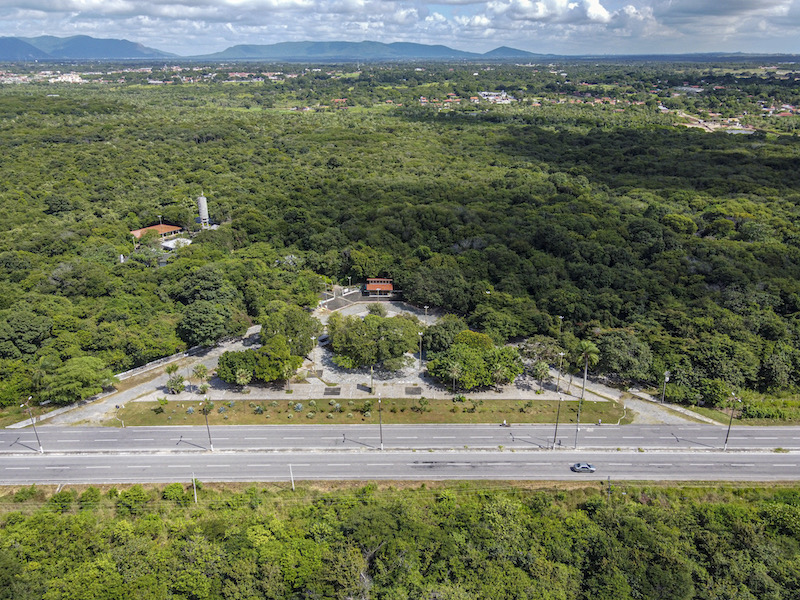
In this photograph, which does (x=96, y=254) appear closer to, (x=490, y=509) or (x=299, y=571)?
(x=299, y=571)

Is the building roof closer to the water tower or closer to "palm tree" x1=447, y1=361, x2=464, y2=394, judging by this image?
the water tower

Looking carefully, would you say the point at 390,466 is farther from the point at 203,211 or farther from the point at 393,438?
the point at 203,211

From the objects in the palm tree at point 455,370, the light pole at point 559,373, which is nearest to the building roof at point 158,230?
the palm tree at point 455,370

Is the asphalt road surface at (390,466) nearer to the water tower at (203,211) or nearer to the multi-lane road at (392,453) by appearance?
the multi-lane road at (392,453)

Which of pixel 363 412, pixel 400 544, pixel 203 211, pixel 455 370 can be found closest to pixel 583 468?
pixel 455 370

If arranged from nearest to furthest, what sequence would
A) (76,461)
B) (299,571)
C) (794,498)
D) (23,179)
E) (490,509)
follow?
1. (299,571)
2. (490,509)
3. (794,498)
4. (76,461)
5. (23,179)

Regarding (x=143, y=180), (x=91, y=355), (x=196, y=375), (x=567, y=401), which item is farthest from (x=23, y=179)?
(x=567, y=401)
